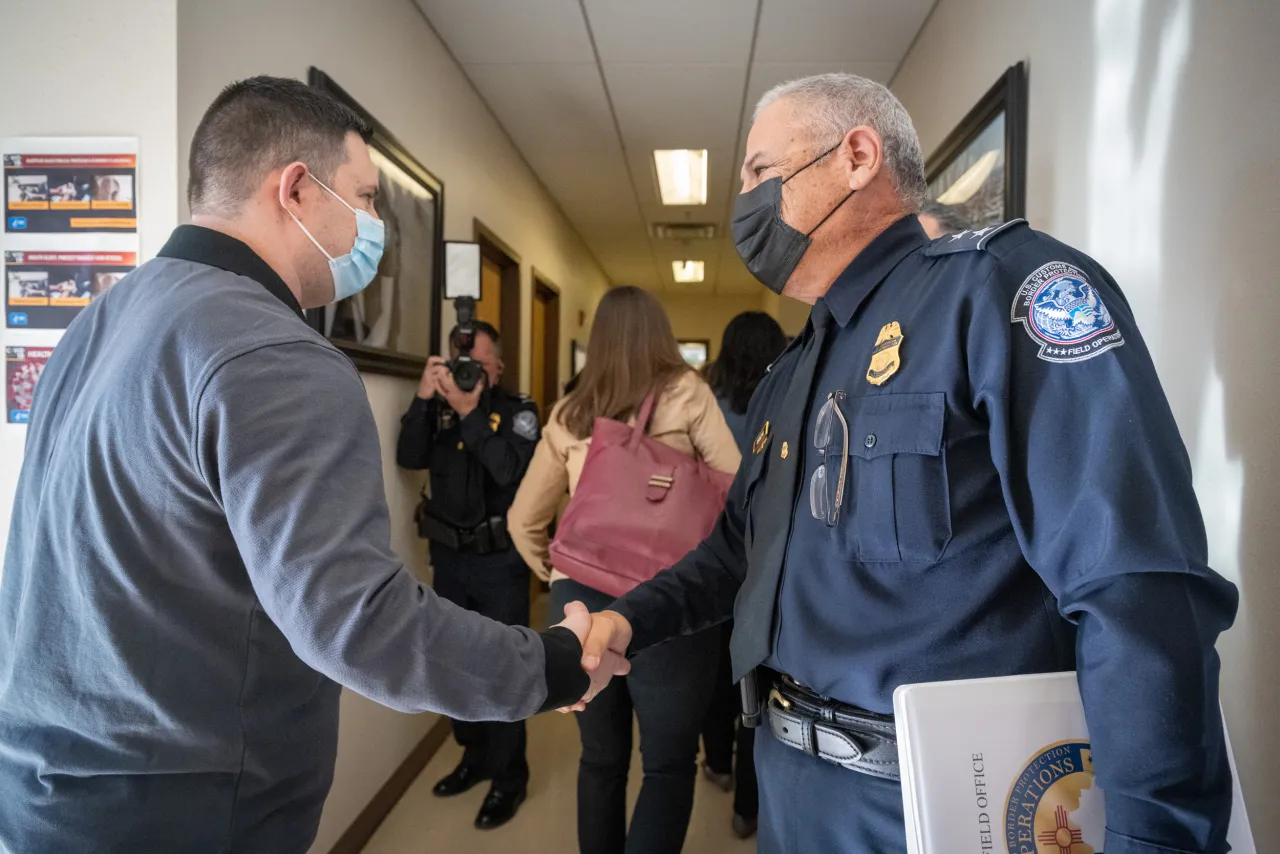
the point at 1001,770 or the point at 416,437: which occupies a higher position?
the point at 416,437

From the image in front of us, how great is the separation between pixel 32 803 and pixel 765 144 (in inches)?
47.1

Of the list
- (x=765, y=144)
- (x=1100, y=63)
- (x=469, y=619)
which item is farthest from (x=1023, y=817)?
(x=1100, y=63)

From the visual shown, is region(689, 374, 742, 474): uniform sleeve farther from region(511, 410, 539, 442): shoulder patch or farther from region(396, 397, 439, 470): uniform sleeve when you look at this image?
region(396, 397, 439, 470): uniform sleeve

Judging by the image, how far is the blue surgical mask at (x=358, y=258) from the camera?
114cm

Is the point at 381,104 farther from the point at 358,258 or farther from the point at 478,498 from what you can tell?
the point at 358,258


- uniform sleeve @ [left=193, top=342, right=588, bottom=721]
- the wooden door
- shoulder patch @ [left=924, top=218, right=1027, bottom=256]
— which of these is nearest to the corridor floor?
uniform sleeve @ [left=193, top=342, right=588, bottom=721]

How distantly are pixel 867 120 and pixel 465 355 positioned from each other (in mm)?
1827

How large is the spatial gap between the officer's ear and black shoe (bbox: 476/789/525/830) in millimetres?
2278

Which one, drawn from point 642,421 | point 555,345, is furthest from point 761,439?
point 555,345

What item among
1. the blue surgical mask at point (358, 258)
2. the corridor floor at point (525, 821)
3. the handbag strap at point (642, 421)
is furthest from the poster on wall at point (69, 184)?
the corridor floor at point (525, 821)

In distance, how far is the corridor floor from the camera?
2.40m

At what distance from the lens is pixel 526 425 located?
8.71 feet

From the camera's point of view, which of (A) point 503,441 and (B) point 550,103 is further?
(B) point 550,103

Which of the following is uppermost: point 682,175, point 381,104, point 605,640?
point 682,175
